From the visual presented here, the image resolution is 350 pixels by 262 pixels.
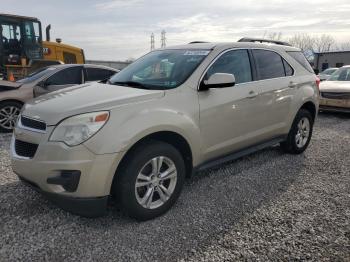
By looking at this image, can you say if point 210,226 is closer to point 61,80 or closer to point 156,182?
point 156,182

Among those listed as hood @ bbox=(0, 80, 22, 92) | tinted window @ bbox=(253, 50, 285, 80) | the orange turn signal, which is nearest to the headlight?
the orange turn signal

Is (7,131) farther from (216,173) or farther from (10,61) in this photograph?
(10,61)

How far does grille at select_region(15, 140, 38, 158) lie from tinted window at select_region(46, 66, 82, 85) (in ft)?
14.4

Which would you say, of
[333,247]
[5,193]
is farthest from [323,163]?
[5,193]

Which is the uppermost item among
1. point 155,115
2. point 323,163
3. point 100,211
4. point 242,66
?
point 242,66

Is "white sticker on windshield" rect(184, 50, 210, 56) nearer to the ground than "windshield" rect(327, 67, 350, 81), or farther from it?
farther from it

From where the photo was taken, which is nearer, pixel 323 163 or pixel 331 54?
pixel 323 163

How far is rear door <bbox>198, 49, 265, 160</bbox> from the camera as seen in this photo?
12.0 ft

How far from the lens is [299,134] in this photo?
546 cm

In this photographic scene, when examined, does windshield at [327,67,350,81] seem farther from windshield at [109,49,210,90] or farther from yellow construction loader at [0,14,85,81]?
yellow construction loader at [0,14,85,81]

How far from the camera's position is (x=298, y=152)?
5508 mm

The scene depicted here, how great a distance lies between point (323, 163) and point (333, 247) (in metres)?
2.53

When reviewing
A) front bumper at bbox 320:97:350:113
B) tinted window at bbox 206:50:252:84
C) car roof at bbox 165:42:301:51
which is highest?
car roof at bbox 165:42:301:51

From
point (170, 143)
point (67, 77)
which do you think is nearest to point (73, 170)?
point (170, 143)
